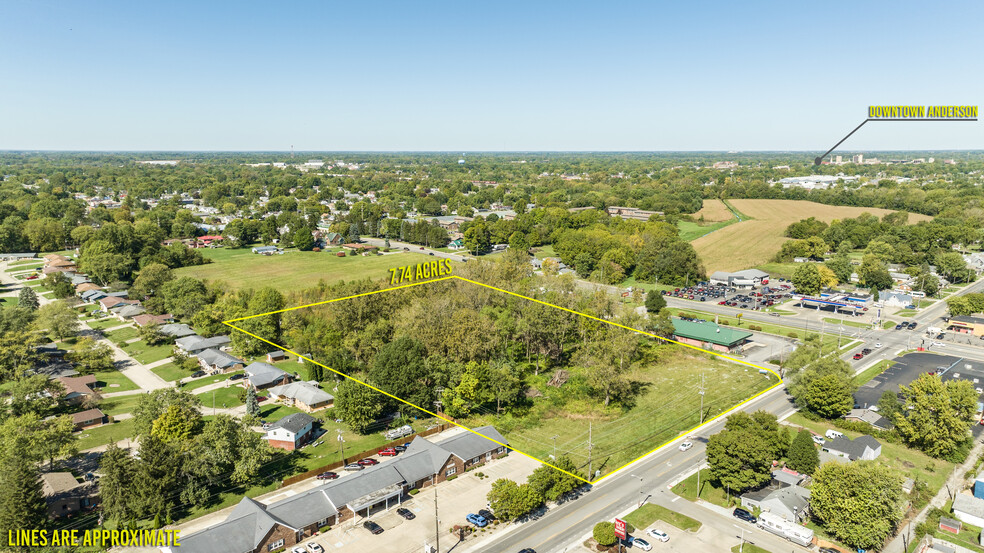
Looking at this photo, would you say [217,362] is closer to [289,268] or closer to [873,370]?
[289,268]

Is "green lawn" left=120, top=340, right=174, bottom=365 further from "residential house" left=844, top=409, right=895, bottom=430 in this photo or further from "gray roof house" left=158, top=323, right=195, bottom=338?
"residential house" left=844, top=409, right=895, bottom=430

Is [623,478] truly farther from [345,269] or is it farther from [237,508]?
[345,269]

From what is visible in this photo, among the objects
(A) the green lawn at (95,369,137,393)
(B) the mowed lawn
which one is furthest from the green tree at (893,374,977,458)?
(B) the mowed lawn

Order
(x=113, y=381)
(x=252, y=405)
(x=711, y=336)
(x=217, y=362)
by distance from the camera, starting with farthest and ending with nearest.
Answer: (x=711, y=336) < (x=217, y=362) < (x=113, y=381) < (x=252, y=405)

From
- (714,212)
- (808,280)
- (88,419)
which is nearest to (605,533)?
(88,419)

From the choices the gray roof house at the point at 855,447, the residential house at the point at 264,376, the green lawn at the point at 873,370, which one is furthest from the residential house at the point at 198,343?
the green lawn at the point at 873,370
